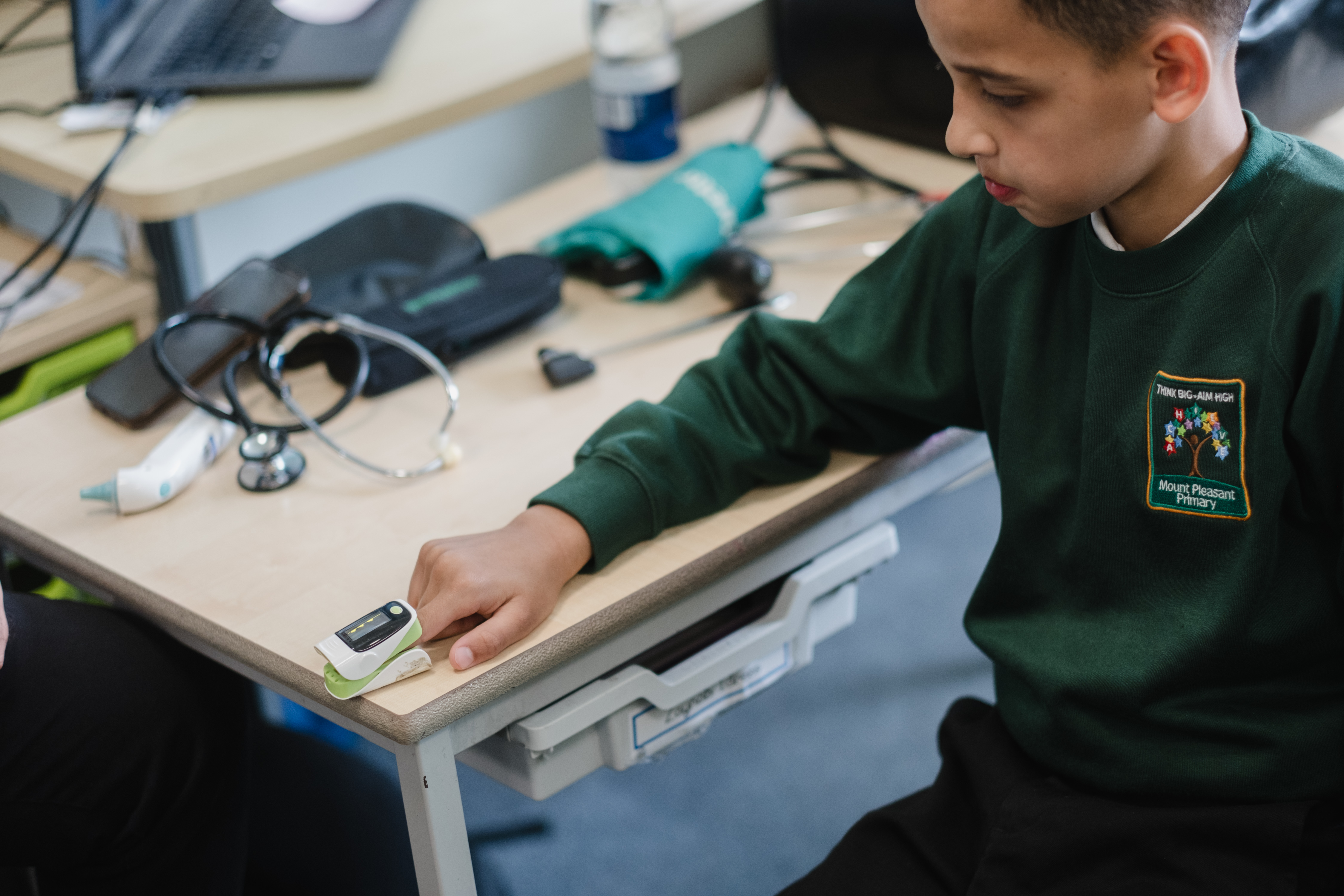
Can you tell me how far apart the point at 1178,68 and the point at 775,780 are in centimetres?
111

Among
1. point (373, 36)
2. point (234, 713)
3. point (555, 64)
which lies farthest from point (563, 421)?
point (373, 36)

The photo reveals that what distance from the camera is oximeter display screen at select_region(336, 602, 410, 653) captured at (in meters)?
0.70

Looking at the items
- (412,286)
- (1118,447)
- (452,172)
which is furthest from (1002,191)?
(452,172)

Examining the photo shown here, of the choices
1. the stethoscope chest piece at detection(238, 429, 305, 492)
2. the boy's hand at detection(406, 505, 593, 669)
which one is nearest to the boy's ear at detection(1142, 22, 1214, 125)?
the boy's hand at detection(406, 505, 593, 669)

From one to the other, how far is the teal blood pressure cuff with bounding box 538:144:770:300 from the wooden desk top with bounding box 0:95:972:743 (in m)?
0.05

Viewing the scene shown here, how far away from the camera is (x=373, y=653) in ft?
2.26

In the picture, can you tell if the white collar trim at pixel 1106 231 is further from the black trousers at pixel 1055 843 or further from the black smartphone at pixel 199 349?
the black smartphone at pixel 199 349

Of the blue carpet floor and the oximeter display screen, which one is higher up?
the oximeter display screen

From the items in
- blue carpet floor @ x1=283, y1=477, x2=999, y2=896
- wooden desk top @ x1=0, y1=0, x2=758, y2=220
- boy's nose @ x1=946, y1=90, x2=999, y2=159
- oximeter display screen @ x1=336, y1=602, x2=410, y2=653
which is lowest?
A: blue carpet floor @ x1=283, y1=477, x2=999, y2=896

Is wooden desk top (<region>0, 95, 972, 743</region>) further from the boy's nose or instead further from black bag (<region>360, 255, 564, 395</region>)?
the boy's nose

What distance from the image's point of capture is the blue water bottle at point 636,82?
1.29 m

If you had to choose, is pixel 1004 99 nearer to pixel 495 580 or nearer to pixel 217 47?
pixel 495 580

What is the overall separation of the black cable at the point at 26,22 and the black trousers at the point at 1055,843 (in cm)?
137

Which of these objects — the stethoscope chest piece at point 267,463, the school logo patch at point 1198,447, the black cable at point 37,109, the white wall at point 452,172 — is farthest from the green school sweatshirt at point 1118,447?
the white wall at point 452,172
